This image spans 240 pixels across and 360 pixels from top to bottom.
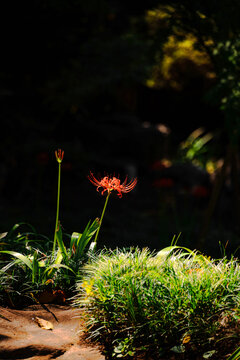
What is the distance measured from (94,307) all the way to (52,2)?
6021 mm

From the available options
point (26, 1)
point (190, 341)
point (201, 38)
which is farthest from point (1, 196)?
point (190, 341)

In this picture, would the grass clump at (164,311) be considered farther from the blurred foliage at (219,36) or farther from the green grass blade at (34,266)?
the blurred foliage at (219,36)

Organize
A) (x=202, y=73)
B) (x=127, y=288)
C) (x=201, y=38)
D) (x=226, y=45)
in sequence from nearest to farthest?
(x=127, y=288)
(x=226, y=45)
(x=201, y=38)
(x=202, y=73)

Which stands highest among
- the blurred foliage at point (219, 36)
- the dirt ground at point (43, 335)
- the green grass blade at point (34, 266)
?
the blurred foliage at point (219, 36)

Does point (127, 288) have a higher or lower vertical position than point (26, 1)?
lower

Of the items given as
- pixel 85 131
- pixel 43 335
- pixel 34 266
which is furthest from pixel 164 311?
pixel 85 131

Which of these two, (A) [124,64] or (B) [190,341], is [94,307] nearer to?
(B) [190,341]

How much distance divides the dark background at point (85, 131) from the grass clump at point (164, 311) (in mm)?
2656

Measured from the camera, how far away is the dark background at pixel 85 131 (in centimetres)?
657

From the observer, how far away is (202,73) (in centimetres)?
1347

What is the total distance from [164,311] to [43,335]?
0.83 m

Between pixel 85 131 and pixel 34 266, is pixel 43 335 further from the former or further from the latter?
pixel 85 131

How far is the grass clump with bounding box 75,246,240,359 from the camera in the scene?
8.80ft

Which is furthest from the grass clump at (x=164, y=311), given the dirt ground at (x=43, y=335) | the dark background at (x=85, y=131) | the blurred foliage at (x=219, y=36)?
the dark background at (x=85, y=131)
